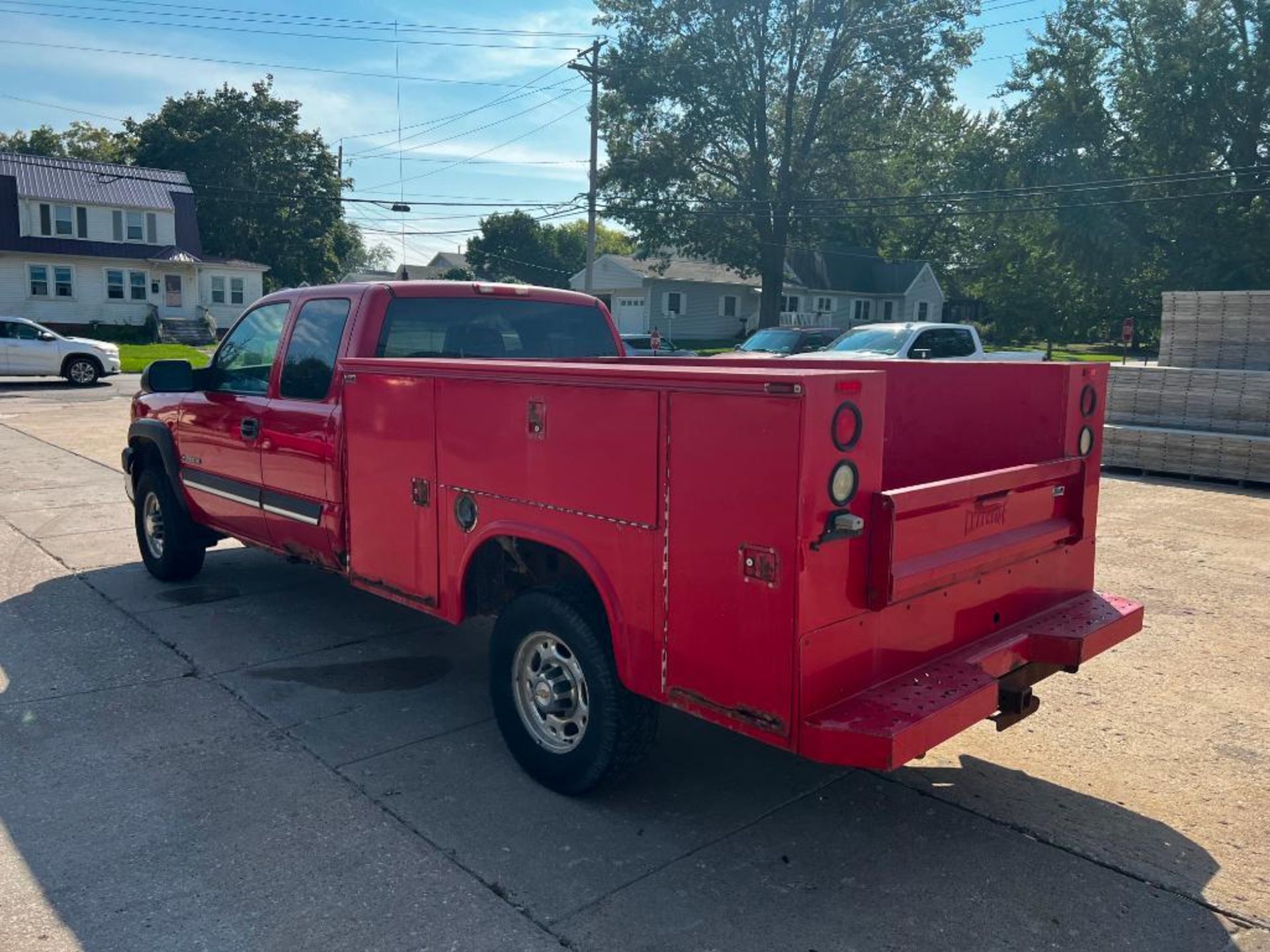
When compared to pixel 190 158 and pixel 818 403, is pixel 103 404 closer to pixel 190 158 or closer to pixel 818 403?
pixel 818 403

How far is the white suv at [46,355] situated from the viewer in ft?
86.6

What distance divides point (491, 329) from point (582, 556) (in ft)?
8.05

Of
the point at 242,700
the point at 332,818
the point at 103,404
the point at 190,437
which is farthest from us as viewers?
the point at 103,404

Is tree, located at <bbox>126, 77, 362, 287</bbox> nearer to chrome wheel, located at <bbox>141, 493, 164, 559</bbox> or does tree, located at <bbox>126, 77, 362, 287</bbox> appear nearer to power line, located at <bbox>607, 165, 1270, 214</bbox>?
power line, located at <bbox>607, 165, 1270, 214</bbox>

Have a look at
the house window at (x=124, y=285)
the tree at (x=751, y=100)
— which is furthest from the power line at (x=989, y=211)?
the house window at (x=124, y=285)

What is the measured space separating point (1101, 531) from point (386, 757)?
7.61 meters

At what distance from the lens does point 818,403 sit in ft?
9.84

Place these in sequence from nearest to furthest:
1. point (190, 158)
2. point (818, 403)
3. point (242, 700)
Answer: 1. point (818, 403)
2. point (242, 700)
3. point (190, 158)

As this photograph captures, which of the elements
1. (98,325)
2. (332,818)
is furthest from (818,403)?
(98,325)

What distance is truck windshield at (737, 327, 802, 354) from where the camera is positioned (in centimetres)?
2211

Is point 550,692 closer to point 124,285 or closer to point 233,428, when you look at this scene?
point 233,428

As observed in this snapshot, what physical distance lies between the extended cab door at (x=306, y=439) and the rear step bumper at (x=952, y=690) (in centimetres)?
307

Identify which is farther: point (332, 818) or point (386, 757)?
point (386, 757)

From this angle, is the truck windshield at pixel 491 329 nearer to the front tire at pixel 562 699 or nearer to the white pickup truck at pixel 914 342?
the front tire at pixel 562 699
